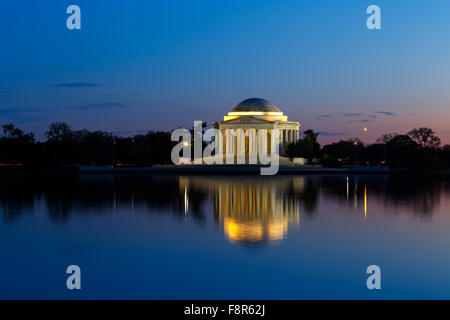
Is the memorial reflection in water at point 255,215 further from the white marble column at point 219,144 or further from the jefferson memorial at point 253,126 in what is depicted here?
the white marble column at point 219,144

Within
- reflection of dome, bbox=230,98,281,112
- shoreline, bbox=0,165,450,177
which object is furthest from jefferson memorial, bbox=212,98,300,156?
shoreline, bbox=0,165,450,177

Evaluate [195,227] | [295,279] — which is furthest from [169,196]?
[295,279]

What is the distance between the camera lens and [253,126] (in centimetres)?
9400

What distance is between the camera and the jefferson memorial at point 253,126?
93562 mm

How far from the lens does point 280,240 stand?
1486 cm

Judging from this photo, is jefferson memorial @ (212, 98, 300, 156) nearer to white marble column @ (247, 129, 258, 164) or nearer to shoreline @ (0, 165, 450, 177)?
white marble column @ (247, 129, 258, 164)

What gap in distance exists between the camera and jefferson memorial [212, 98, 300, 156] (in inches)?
3684

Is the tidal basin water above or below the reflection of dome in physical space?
below

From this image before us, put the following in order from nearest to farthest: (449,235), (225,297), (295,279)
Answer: (225,297) < (295,279) < (449,235)

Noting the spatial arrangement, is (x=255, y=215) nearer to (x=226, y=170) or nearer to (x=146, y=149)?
(x=226, y=170)

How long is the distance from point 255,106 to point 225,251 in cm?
8544

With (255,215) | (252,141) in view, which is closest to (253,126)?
(252,141)
